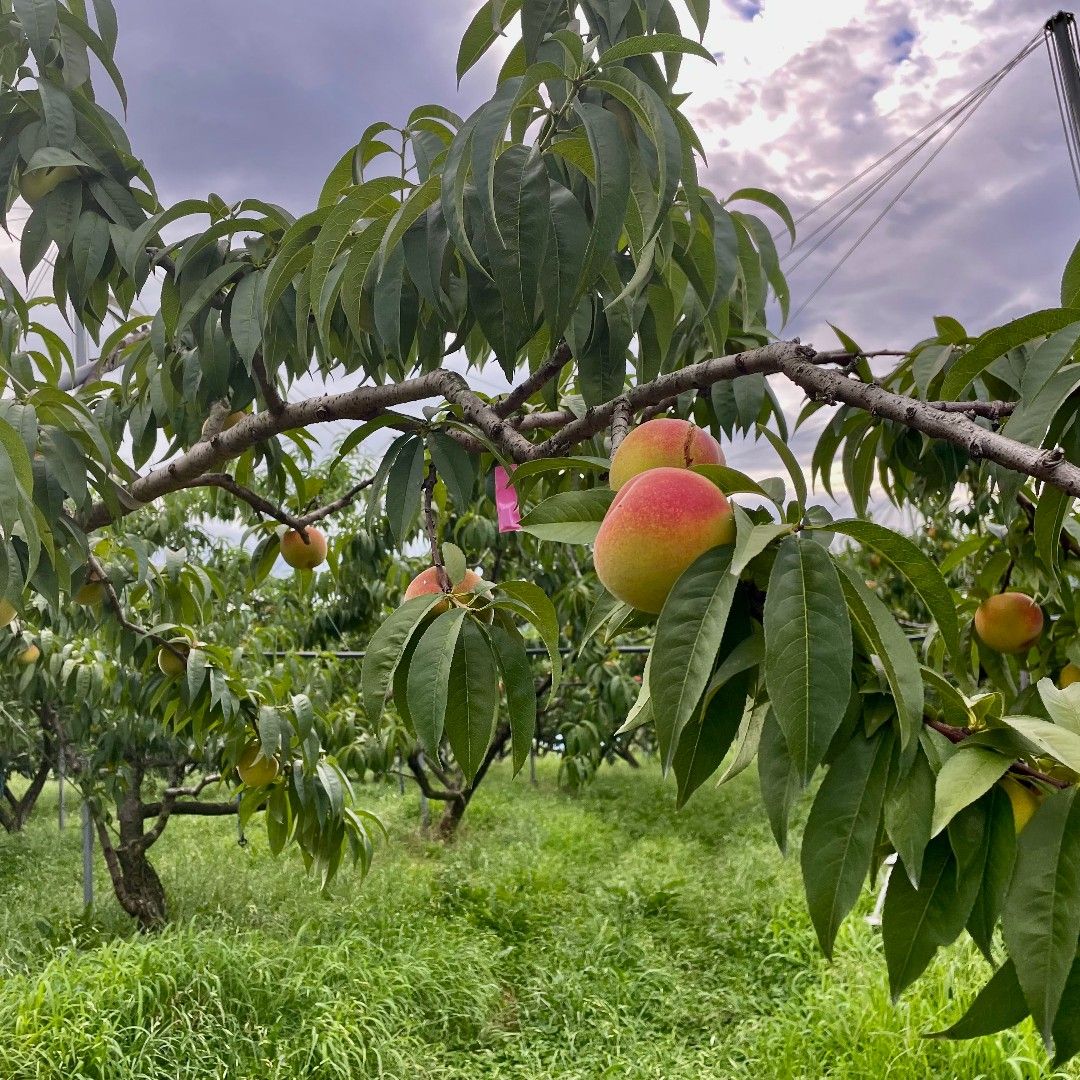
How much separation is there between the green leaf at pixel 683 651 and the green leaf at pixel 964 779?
0.43 feet

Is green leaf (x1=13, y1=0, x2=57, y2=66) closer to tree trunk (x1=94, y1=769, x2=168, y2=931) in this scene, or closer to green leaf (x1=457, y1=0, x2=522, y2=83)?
green leaf (x1=457, y1=0, x2=522, y2=83)

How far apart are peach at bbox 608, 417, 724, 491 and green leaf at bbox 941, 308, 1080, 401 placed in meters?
0.15

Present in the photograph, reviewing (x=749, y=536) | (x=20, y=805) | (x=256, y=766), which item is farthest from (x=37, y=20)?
(x=20, y=805)

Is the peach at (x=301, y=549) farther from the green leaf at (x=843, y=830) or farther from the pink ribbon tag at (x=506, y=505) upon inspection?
the green leaf at (x=843, y=830)

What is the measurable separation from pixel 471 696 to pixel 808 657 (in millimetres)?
214

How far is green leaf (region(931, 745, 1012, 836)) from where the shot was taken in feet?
1.36

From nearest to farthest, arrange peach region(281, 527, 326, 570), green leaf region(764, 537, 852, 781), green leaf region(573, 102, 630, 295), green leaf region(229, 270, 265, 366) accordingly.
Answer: green leaf region(764, 537, 852, 781) → green leaf region(573, 102, 630, 295) → green leaf region(229, 270, 265, 366) → peach region(281, 527, 326, 570)

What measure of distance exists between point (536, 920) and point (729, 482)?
381cm

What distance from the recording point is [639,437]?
57cm

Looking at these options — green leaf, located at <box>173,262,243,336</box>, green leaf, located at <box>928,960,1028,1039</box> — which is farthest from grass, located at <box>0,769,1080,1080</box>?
green leaf, located at <box>173,262,243,336</box>

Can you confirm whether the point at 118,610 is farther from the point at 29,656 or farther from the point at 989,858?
the point at 989,858

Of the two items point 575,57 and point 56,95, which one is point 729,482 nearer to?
point 575,57

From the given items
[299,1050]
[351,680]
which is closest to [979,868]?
[299,1050]

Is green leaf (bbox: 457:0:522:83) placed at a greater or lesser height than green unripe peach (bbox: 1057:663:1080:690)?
greater
